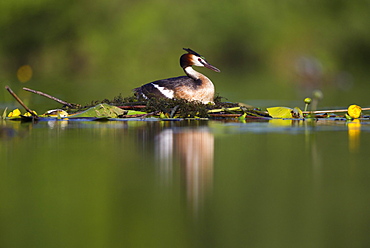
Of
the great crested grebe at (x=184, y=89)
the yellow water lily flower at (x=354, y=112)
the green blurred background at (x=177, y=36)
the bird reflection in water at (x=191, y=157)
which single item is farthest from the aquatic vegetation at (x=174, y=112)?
the green blurred background at (x=177, y=36)

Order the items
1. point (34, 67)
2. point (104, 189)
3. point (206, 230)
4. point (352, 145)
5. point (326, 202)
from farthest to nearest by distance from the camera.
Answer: point (34, 67), point (352, 145), point (104, 189), point (326, 202), point (206, 230)

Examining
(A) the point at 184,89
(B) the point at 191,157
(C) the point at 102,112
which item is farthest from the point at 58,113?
(B) the point at 191,157

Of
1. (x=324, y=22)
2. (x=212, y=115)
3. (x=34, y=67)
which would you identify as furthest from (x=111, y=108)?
(x=324, y=22)

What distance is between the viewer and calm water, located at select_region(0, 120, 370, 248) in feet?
11.9

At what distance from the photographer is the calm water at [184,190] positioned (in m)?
3.62

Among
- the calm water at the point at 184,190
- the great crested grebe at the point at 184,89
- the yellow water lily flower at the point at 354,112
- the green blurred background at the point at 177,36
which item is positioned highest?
the green blurred background at the point at 177,36

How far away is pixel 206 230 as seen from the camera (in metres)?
3.68

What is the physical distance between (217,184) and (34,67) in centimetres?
2560

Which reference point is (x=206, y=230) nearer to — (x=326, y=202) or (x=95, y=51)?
(x=326, y=202)

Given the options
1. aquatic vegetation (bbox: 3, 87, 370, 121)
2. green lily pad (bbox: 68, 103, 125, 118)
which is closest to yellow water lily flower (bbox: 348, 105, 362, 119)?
aquatic vegetation (bbox: 3, 87, 370, 121)

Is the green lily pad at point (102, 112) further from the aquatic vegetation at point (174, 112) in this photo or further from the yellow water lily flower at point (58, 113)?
the yellow water lily flower at point (58, 113)

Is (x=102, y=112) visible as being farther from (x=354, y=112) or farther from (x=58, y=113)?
(x=354, y=112)

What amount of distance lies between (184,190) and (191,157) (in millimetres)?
1558

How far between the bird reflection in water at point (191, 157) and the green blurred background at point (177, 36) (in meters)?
21.4
